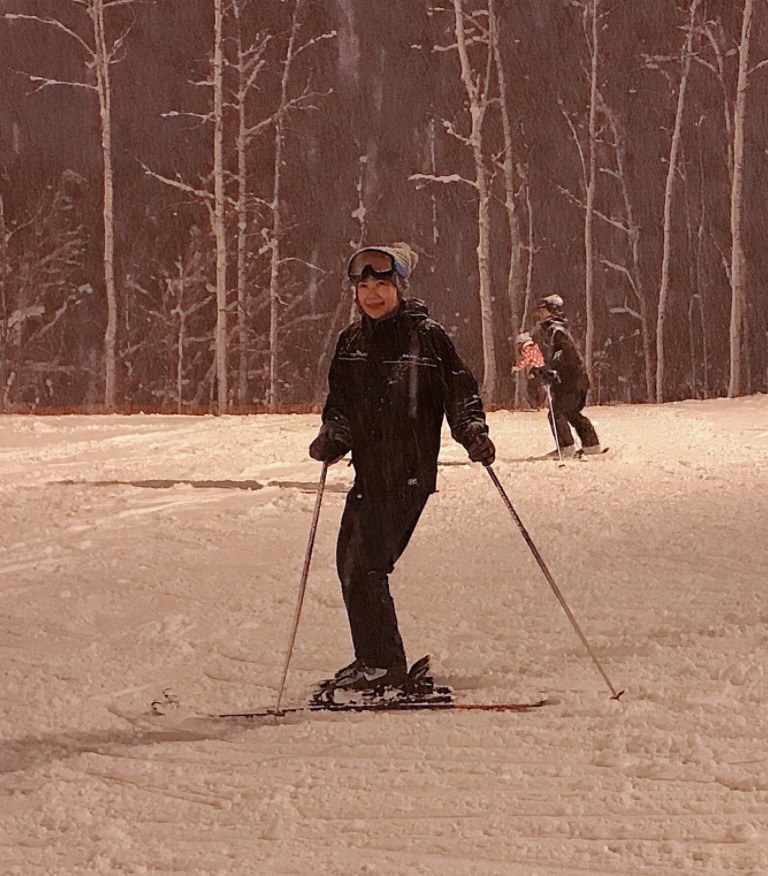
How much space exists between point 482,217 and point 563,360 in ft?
34.5

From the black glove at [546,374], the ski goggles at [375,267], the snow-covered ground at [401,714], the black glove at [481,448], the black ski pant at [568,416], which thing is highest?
the ski goggles at [375,267]

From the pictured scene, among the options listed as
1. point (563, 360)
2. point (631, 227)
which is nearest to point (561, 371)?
point (563, 360)

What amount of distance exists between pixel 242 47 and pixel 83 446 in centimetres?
1328

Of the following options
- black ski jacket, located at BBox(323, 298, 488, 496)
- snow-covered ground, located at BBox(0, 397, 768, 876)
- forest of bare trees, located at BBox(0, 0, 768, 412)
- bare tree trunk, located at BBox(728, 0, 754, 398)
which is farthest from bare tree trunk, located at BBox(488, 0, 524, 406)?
black ski jacket, located at BBox(323, 298, 488, 496)

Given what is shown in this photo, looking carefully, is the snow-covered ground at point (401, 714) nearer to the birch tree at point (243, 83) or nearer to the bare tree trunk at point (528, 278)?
the birch tree at point (243, 83)

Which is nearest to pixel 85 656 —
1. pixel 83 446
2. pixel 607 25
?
pixel 83 446

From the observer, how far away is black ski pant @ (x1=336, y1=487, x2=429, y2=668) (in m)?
5.19

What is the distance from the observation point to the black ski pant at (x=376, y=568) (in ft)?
17.0

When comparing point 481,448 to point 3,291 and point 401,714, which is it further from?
point 3,291

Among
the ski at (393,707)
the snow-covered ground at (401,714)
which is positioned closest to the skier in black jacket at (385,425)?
the ski at (393,707)

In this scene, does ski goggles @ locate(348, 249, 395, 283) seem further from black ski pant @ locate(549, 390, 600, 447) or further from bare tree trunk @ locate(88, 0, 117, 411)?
bare tree trunk @ locate(88, 0, 117, 411)

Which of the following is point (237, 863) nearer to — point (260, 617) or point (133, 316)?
point (260, 617)

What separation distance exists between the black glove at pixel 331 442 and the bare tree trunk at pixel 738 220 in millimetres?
20123

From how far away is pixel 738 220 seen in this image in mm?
24625
